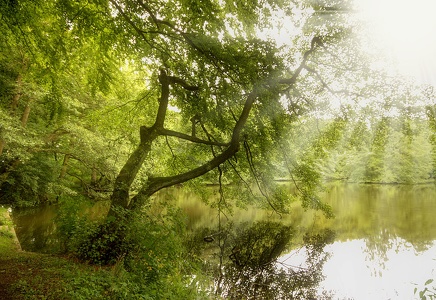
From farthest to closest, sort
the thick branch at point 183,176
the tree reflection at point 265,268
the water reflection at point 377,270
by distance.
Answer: the water reflection at point 377,270
the tree reflection at point 265,268
the thick branch at point 183,176

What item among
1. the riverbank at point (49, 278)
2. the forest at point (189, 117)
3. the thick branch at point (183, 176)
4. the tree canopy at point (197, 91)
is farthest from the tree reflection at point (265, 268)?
the riverbank at point (49, 278)

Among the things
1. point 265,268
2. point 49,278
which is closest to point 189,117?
point 49,278

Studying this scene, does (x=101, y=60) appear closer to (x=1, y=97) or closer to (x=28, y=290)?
(x=28, y=290)

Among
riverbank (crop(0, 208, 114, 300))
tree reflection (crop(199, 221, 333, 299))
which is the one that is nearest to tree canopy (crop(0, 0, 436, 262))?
riverbank (crop(0, 208, 114, 300))

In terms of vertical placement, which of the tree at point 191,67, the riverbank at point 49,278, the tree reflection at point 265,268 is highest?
the tree at point 191,67

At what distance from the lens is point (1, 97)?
35.6 feet

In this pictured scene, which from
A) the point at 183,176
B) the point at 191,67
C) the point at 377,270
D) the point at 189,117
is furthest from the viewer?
A: the point at 377,270

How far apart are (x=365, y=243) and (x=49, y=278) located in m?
15.0

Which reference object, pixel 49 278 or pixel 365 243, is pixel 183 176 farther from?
pixel 365 243

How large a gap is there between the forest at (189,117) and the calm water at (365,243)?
120 cm

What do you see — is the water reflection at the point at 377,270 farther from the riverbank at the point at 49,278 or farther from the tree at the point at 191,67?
the riverbank at the point at 49,278

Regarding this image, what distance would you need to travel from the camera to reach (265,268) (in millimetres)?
10672

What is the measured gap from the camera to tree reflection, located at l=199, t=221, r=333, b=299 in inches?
347

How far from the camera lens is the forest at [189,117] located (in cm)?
528
